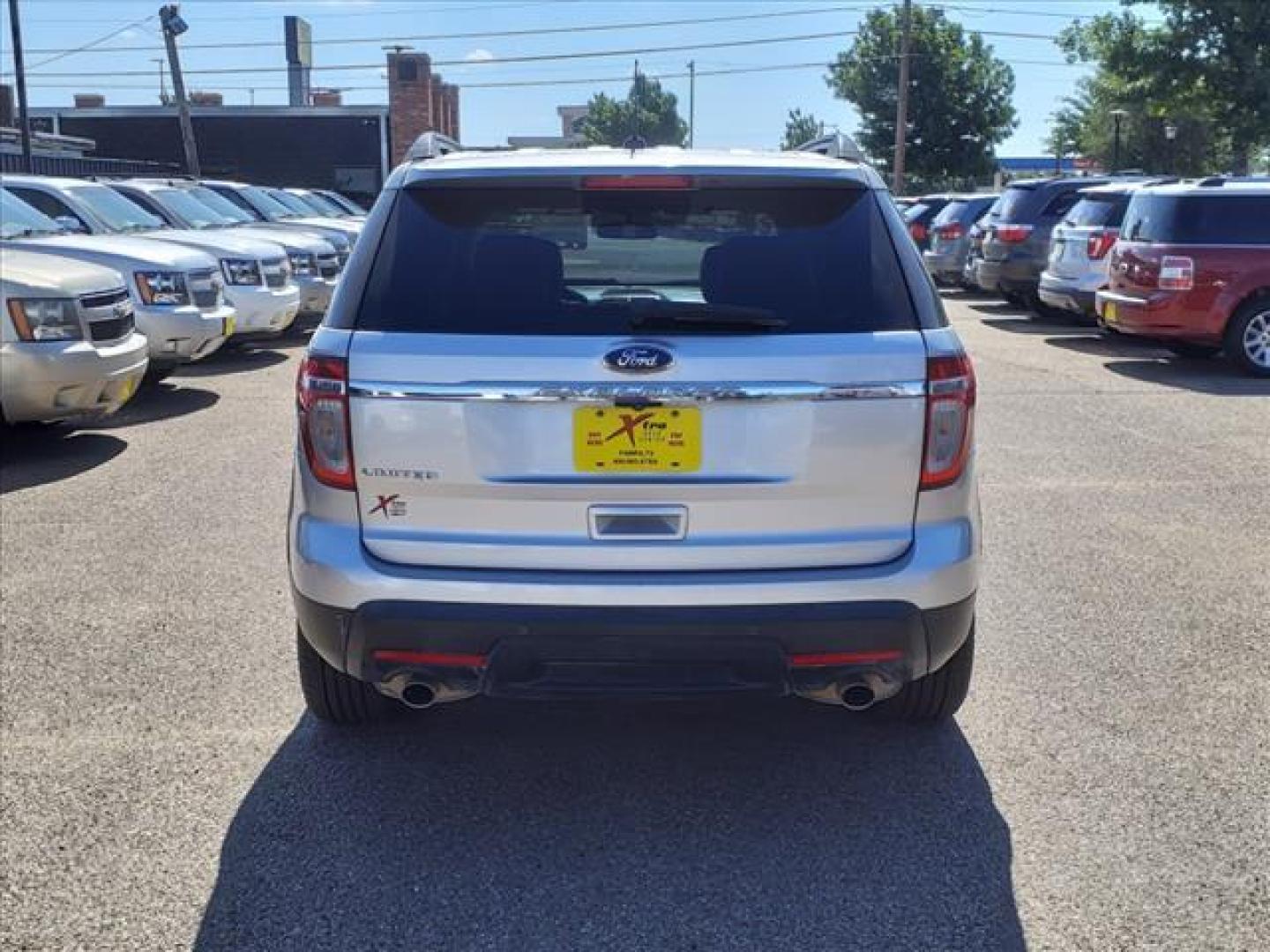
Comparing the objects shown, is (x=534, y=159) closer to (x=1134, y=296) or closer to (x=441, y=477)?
(x=441, y=477)

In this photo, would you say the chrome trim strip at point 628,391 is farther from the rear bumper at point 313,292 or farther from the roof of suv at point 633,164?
the rear bumper at point 313,292

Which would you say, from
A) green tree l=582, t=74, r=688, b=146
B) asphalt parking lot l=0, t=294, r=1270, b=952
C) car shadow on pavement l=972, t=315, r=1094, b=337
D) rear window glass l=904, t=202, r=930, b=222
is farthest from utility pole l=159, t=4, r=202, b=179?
green tree l=582, t=74, r=688, b=146

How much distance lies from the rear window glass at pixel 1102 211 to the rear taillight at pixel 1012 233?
2072mm

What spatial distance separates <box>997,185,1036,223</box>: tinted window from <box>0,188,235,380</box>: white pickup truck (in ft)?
36.2

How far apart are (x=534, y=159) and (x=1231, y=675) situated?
3091 millimetres

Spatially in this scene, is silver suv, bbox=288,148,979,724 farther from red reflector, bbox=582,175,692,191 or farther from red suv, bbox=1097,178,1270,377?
red suv, bbox=1097,178,1270,377

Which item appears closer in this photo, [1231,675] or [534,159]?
[534,159]

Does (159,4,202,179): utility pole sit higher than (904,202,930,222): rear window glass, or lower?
higher

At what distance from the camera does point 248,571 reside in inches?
233

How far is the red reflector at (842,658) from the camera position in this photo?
327 cm

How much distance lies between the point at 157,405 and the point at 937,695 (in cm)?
839

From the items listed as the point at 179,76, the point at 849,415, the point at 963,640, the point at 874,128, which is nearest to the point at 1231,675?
the point at 963,640

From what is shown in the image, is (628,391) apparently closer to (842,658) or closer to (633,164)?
(633,164)

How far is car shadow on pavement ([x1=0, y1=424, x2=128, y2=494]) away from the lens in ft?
25.9
